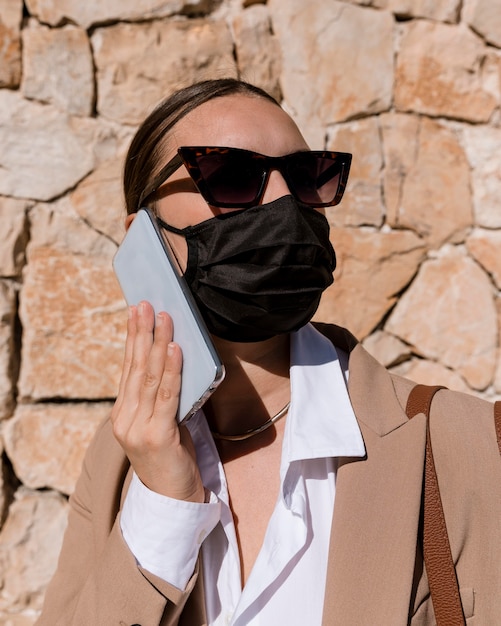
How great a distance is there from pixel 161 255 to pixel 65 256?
3.38 feet

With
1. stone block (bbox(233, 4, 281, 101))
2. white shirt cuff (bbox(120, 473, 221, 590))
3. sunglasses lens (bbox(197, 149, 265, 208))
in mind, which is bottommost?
white shirt cuff (bbox(120, 473, 221, 590))

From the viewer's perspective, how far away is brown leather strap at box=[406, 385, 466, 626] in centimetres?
105

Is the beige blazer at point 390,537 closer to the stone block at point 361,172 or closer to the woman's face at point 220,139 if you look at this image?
the woman's face at point 220,139

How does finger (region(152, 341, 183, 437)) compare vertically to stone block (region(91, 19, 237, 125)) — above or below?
below

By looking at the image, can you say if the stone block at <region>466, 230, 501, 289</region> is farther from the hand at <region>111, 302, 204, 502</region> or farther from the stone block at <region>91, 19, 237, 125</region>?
the hand at <region>111, 302, 204, 502</region>

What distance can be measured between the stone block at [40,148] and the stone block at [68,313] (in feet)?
0.27

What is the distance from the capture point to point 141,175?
143 centimetres

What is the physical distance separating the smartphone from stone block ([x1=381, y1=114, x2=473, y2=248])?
124 cm

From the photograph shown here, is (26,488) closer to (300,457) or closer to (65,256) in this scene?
(65,256)

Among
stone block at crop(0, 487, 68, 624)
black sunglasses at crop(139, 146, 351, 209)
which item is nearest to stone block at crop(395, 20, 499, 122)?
black sunglasses at crop(139, 146, 351, 209)

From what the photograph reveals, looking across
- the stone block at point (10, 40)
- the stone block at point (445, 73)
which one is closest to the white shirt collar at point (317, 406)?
the stone block at point (445, 73)

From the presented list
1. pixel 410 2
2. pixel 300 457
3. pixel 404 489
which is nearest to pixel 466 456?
pixel 404 489

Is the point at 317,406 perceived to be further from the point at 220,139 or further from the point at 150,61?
the point at 150,61

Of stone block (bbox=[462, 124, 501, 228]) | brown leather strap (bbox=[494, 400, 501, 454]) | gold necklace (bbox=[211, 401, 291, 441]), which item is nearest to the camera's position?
brown leather strap (bbox=[494, 400, 501, 454])
